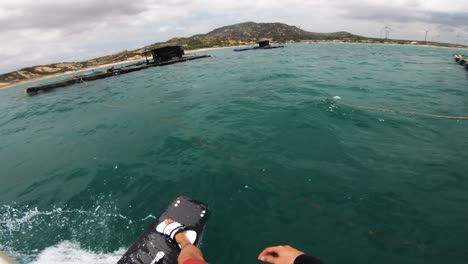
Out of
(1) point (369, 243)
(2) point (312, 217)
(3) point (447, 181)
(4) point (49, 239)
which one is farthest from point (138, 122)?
(3) point (447, 181)

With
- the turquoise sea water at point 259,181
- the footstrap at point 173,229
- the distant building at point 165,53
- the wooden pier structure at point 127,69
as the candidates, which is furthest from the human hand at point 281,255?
the distant building at point 165,53

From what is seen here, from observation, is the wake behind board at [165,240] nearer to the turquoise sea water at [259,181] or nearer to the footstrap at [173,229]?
the footstrap at [173,229]

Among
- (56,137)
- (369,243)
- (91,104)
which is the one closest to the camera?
(369,243)

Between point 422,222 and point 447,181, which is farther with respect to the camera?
point 447,181

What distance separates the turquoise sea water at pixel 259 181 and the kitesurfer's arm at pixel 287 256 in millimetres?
2108

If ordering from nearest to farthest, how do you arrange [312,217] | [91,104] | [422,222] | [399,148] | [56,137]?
1. [422,222]
2. [312,217]
3. [399,148]
4. [56,137]
5. [91,104]

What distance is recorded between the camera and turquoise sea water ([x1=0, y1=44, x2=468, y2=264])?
5.98m

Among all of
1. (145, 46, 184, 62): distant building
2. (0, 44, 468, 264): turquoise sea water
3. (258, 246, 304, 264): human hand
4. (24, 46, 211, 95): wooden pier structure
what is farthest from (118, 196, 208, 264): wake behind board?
(145, 46, 184, 62): distant building

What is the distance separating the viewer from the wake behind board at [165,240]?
16.4 feet

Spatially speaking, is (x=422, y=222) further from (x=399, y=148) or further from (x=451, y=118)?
(x=451, y=118)

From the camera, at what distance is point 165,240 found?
5.36 m

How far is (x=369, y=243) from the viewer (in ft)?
→ 18.6

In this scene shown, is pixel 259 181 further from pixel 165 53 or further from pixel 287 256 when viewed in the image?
pixel 165 53

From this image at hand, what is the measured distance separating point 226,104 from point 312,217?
12.5 metres
